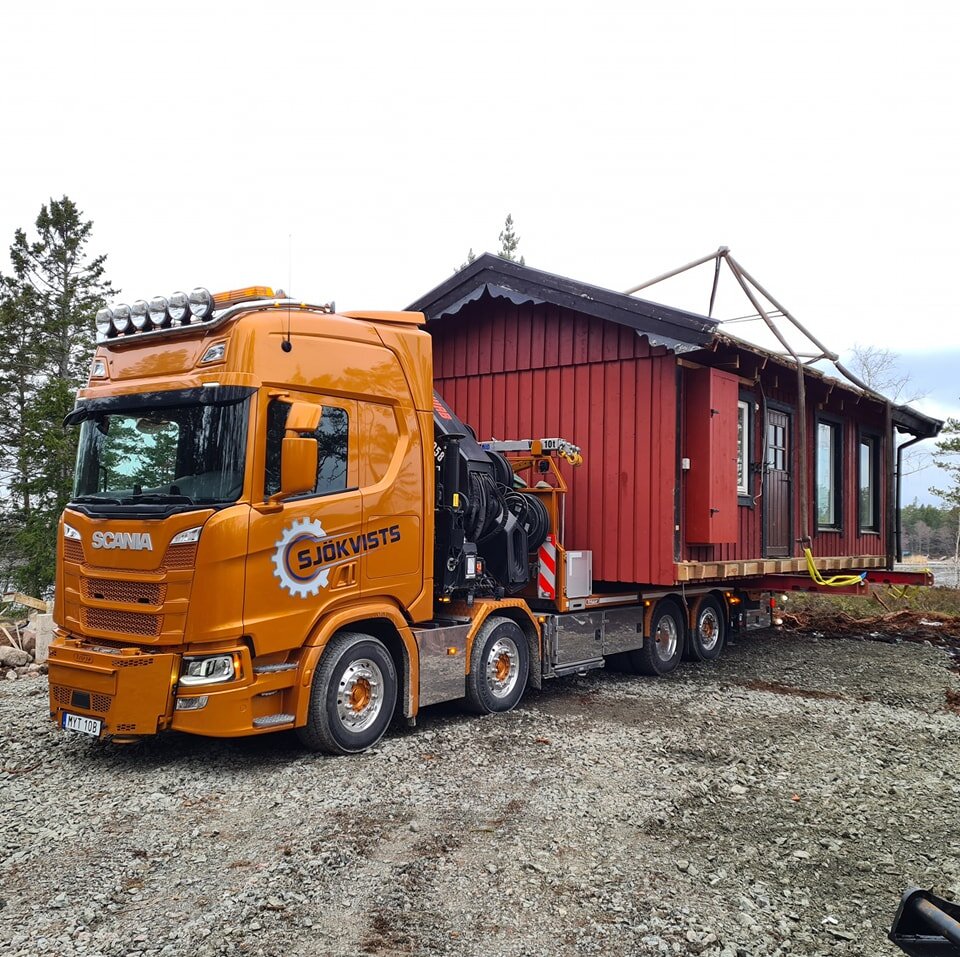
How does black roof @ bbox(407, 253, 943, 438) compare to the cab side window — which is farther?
black roof @ bbox(407, 253, 943, 438)

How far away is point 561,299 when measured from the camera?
10.1 meters

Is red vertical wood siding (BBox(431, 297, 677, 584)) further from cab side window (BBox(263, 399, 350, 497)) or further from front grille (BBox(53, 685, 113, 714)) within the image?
front grille (BBox(53, 685, 113, 714))

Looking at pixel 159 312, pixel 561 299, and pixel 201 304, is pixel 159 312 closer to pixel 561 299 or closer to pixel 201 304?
pixel 201 304

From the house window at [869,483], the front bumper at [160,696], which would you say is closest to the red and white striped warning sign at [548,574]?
the front bumper at [160,696]

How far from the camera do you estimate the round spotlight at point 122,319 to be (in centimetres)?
690

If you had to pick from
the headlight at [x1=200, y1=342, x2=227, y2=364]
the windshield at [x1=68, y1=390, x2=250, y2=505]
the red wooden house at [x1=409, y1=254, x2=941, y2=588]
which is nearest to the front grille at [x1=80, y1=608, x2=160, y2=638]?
the windshield at [x1=68, y1=390, x2=250, y2=505]

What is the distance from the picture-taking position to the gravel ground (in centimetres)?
394

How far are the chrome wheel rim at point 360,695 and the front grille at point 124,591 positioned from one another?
4.82 ft

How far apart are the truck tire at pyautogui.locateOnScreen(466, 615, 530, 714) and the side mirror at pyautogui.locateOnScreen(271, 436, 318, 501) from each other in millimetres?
2573

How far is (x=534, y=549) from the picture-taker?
9.11 m

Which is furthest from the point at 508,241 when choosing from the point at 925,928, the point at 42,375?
the point at 925,928

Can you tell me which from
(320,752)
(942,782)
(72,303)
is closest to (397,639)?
(320,752)

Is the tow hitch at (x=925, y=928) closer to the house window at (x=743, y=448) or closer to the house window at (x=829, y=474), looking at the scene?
the house window at (x=743, y=448)

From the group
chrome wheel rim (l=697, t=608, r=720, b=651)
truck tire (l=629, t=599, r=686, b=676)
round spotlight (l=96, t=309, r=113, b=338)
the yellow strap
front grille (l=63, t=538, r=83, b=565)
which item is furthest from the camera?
chrome wheel rim (l=697, t=608, r=720, b=651)
